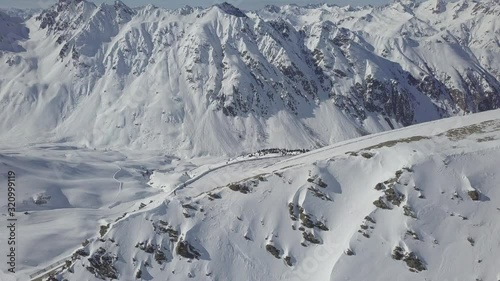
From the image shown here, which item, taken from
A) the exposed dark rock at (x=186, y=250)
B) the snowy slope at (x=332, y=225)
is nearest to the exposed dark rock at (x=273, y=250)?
the snowy slope at (x=332, y=225)

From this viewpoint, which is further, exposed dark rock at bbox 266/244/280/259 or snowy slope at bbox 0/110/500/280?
exposed dark rock at bbox 266/244/280/259

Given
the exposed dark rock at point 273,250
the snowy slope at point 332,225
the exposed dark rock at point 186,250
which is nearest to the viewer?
the snowy slope at point 332,225

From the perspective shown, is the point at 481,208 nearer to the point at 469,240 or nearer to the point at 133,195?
the point at 469,240

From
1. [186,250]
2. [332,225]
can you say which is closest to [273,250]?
[332,225]

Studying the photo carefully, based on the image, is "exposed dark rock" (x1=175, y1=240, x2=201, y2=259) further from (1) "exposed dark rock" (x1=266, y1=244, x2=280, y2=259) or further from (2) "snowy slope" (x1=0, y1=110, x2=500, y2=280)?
(1) "exposed dark rock" (x1=266, y1=244, x2=280, y2=259)

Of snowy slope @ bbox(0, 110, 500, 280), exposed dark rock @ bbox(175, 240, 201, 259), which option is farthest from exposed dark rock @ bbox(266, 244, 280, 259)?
exposed dark rock @ bbox(175, 240, 201, 259)

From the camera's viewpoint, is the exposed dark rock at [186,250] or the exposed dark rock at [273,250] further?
the exposed dark rock at [273,250]

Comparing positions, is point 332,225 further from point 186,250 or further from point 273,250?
point 186,250

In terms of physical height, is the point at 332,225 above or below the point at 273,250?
above

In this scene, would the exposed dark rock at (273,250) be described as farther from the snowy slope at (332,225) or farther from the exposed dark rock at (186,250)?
the exposed dark rock at (186,250)
